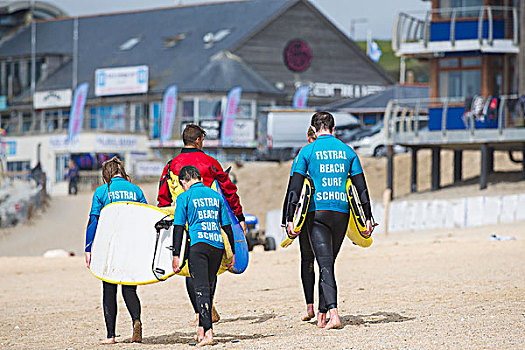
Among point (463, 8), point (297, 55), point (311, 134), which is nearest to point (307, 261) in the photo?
point (311, 134)

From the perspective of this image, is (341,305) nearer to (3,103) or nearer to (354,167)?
(354,167)

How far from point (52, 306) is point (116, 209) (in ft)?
14.2

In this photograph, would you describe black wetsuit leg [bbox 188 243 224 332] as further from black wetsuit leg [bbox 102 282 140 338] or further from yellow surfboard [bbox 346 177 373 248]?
yellow surfboard [bbox 346 177 373 248]

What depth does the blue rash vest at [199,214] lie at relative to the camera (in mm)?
7988

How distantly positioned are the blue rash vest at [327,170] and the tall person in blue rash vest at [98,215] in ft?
4.86

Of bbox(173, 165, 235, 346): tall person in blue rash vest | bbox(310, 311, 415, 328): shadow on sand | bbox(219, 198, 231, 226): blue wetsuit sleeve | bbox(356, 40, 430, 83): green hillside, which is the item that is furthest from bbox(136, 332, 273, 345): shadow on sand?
bbox(356, 40, 430, 83): green hillside

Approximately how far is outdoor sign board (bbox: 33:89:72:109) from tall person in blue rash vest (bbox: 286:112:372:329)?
4962cm

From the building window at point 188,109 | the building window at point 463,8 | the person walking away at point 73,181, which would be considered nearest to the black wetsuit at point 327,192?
the building window at point 463,8

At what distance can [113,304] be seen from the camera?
856cm

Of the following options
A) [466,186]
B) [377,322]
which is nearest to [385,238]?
[466,186]

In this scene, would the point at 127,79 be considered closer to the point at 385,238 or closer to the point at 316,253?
the point at 385,238

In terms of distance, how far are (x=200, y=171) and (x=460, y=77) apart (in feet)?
81.7

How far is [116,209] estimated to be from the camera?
28.4 ft

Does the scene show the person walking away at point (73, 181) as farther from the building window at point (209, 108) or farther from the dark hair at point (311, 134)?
the dark hair at point (311, 134)
